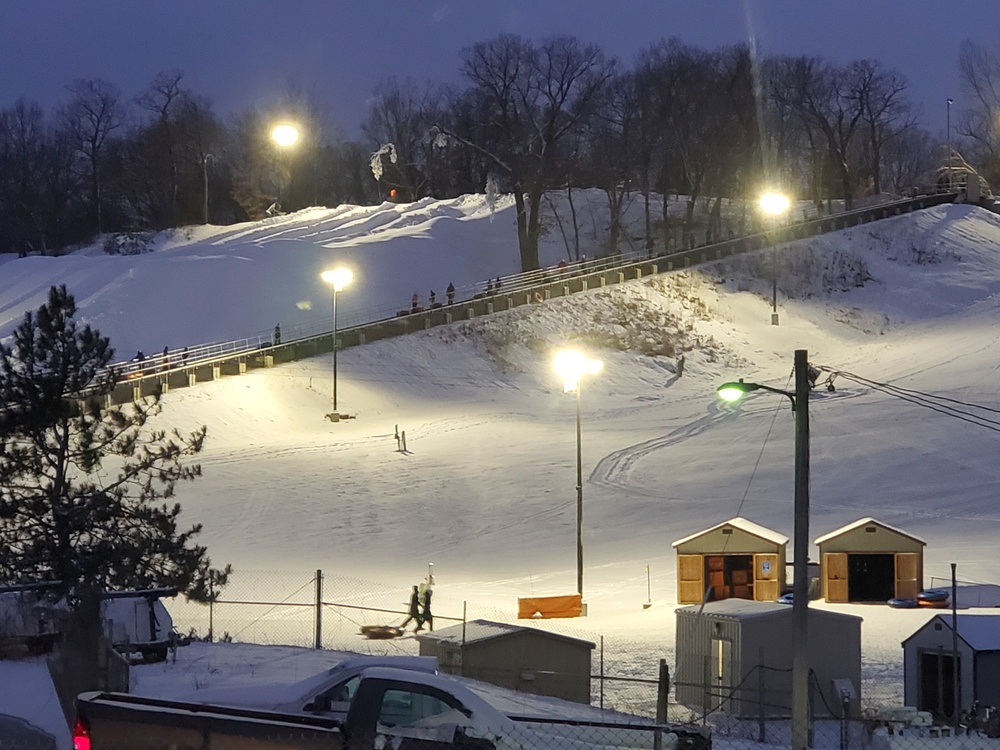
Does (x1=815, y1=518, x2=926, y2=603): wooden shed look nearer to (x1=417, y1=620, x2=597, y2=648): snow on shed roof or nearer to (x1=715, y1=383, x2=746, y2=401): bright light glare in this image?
(x1=417, y1=620, x2=597, y2=648): snow on shed roof

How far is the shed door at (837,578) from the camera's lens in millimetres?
30062

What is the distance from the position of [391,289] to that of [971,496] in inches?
1445

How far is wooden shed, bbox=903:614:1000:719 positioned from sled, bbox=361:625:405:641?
8.64 meters

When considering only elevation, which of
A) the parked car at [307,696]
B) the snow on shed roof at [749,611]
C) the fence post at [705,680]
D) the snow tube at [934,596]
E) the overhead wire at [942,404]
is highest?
the overhead wire at [942,404]

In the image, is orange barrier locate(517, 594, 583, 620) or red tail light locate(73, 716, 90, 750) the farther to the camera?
orange barrier locate(517, 594, 583, 620)

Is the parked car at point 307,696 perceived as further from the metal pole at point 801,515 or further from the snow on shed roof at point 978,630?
the snow on shed roof at point 978,630

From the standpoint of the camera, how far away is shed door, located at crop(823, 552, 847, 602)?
3006 cm

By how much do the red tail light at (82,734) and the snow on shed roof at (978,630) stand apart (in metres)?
14.0

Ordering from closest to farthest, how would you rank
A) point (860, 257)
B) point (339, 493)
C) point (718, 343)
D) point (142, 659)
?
point (142, 659), point (339, 493), point (718, 343), point (860, 257)

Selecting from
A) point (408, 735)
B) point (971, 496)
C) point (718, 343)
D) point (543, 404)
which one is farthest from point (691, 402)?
point (408, 735)

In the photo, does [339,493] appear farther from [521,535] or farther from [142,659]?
[142,659]

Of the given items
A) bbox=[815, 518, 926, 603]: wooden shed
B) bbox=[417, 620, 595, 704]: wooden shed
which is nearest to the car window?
bbox=[417, 620, 595, 704]: wooden shed

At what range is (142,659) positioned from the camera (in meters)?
18.4

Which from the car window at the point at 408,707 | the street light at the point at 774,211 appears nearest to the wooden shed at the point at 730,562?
the car window at the point at 408,707
